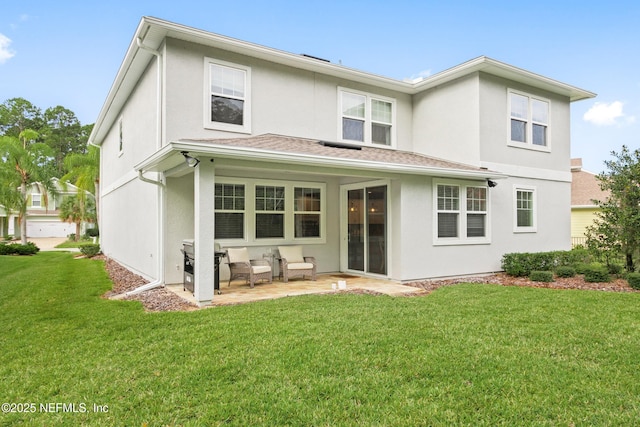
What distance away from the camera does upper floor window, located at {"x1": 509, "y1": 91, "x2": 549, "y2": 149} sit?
12266 mm

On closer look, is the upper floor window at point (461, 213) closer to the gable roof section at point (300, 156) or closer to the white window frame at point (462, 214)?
the white window frame at point (462, 214)

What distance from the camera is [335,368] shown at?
4.17 m

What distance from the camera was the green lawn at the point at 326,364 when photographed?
3.32m

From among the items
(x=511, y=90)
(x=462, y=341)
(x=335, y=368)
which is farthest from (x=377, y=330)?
(x=511, y=90)

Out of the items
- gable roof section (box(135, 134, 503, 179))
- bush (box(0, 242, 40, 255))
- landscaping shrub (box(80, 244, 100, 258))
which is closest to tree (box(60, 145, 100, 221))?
bush (box(0, 242, 40, 255))

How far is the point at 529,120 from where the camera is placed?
1259 centimetres

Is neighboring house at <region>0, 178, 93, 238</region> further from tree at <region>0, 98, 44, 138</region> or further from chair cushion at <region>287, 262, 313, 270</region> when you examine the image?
chair cushion at <region>287, 262, 313, 270</region>

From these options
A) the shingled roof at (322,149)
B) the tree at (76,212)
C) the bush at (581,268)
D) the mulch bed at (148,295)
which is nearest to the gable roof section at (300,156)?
the shingled roof at (322,149)

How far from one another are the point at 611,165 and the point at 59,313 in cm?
1312

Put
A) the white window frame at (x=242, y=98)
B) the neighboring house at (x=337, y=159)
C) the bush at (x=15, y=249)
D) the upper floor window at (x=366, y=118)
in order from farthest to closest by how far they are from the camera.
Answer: the bush at (x=15, y=249) < the upper floor window at (x=366, y=118) < the white window frame at (x=242, y=98) < the neighboring house at (x=337, y=159)

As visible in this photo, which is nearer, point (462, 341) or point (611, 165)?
point (462, 341)

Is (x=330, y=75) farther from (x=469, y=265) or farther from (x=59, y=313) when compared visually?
(x=59, y=313)

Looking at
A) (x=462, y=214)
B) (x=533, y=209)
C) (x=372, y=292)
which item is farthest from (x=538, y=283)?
(x=372, y=292)

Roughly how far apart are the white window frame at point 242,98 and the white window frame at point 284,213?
4.03 ft
